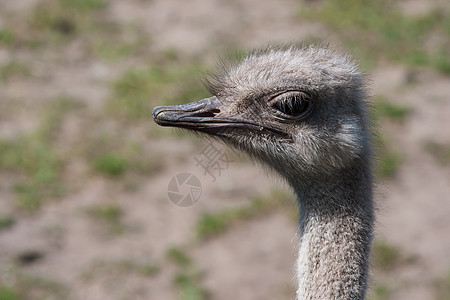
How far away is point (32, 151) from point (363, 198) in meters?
3.66

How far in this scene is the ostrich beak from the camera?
2674mm

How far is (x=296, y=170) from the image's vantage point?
2.69 m

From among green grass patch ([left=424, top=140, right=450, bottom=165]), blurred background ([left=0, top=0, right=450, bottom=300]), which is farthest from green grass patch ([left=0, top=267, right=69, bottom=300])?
green grass patch ([left=424, top=140, right=450, bottom=165])

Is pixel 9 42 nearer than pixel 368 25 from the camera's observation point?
Yes

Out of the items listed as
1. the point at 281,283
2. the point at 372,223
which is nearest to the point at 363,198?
the point at 372,223

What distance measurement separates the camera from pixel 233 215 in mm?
5254

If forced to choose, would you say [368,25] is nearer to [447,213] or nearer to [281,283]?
[447,213]

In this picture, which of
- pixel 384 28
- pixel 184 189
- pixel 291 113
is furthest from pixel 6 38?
pixel 291 113

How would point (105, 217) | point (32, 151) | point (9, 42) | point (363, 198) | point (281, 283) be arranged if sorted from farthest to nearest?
point (9, 42), point (32, 151), point (105, 217), point (281, 283), point (363, 198)

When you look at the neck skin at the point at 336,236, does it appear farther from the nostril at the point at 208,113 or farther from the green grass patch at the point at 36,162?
the green grass patch at the point at 36,162

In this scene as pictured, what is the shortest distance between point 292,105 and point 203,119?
324 mm

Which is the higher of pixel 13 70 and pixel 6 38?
pixel 6 38

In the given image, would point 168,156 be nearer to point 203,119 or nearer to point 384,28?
point 384,28

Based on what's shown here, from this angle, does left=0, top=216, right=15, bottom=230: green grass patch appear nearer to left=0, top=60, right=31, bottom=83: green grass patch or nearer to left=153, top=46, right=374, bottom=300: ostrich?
left=0, top=60, right=31, bottom=83: green grass patch
